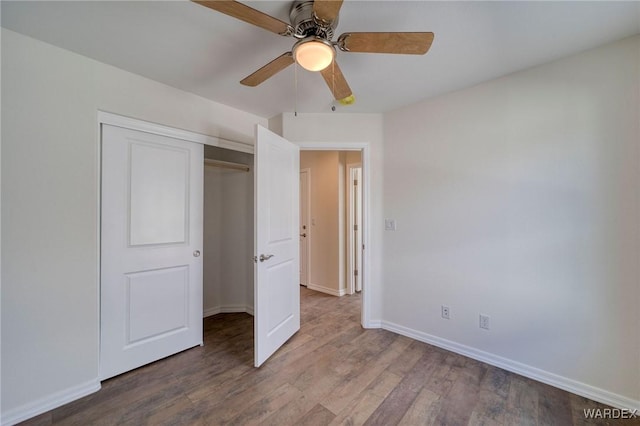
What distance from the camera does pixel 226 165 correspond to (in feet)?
9.88

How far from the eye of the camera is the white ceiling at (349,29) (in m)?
1.36

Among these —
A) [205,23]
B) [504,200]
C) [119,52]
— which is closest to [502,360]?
[504,200]

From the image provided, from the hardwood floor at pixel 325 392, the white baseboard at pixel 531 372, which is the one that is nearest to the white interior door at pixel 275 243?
the hardwood floor at pixel 325 392

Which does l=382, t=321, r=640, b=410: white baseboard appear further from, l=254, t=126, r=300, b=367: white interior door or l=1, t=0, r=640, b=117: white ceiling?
l=1, t=0, r=640, b=117: white ceiling

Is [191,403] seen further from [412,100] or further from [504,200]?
[412,100]

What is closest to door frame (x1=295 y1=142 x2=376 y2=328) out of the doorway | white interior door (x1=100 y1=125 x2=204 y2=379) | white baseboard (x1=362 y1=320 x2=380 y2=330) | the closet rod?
white baseboard (x1=362 y1=320 x2=380 y2=330)

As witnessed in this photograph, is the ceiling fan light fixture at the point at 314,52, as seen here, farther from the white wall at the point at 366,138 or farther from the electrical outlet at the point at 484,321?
the electrical outlet at the point at 484,321

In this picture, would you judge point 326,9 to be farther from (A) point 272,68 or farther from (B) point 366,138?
(B) point 366,138

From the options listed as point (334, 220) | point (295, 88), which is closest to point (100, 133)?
point (295, 88)

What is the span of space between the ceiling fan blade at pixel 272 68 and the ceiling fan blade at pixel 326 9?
0.86 feet

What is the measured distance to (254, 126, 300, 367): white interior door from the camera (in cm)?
206

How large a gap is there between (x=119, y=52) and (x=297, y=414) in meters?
2.62

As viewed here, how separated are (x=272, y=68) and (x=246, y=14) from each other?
40cm

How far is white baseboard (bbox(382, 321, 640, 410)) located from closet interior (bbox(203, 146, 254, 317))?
196 cm
